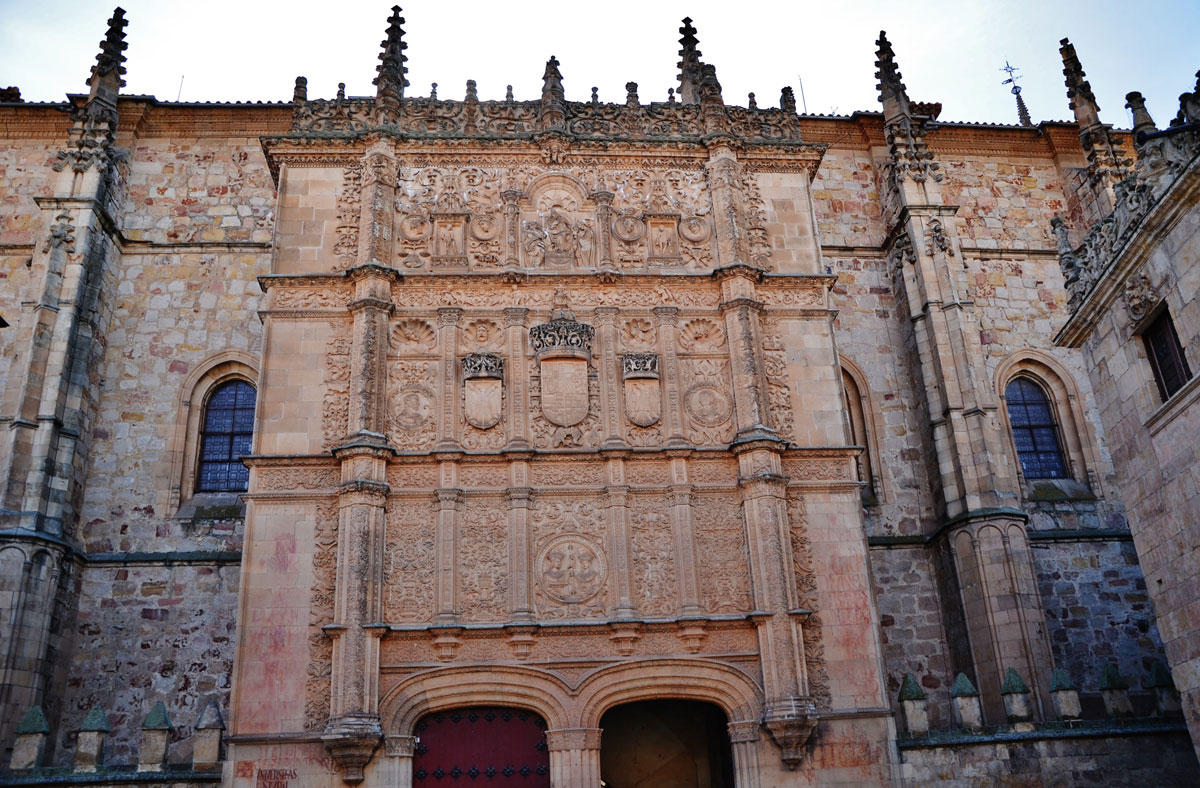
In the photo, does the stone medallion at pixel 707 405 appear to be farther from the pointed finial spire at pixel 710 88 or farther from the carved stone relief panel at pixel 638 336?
the pointed finial spire at pixel 710 88

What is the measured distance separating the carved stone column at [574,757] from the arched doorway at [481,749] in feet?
0.97

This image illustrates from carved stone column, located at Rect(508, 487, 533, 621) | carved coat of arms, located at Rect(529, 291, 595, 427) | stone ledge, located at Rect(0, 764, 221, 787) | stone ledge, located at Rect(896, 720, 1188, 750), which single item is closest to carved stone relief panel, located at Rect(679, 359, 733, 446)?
carved coat of arms, located at Rect(529, 291, 595, 427)

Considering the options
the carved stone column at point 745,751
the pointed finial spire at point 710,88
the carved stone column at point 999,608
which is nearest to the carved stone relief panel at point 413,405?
the carved stone column at point 745,751

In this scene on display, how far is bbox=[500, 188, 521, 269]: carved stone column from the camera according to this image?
16.2 metres

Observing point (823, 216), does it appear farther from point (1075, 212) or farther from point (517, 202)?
point (517, 202)

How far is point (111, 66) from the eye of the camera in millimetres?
20328

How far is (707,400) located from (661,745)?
5372 mm

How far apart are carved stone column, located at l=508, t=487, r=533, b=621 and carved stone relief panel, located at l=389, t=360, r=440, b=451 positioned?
161 cm

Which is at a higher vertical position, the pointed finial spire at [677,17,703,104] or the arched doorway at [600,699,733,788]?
the pointed finial spire at [677,17,703,104]

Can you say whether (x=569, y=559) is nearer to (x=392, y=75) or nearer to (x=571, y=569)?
(x=571, y=569)

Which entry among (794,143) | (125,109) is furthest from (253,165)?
(794,143)

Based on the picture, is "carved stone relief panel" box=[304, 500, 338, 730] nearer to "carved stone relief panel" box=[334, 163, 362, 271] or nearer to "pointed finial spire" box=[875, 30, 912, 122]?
"carved stone relief panel" box=[334, 163, 362, 271]

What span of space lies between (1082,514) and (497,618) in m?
11.9

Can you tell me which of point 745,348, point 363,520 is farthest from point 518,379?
point 745,348
